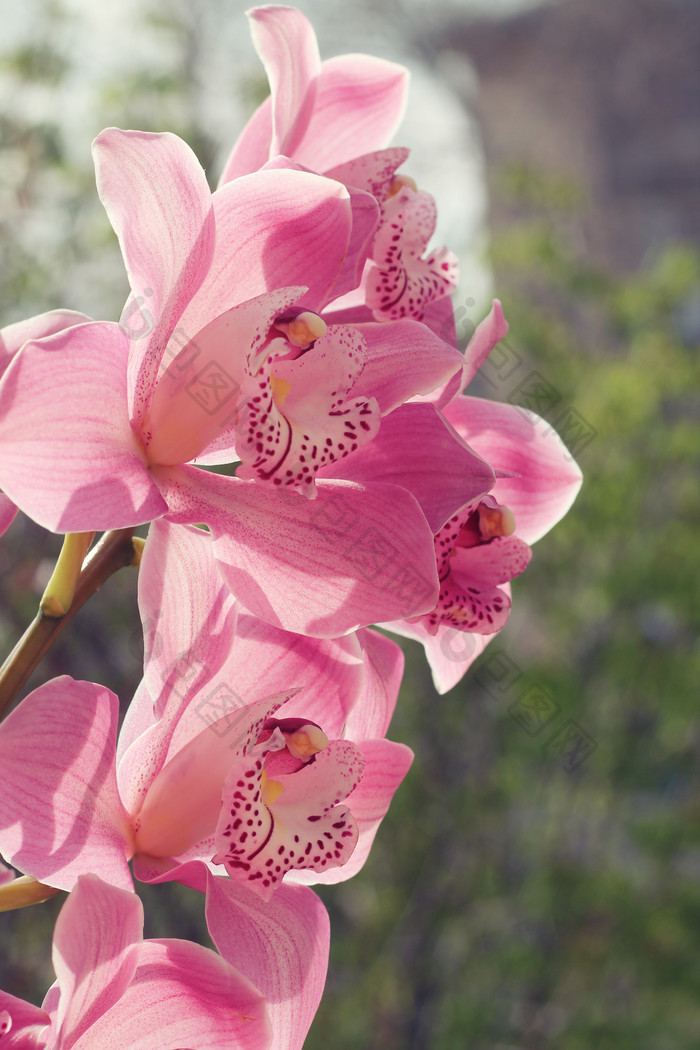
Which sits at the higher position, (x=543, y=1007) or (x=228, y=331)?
(x=228, y=331)

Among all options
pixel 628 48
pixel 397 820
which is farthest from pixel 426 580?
pixel 628 48

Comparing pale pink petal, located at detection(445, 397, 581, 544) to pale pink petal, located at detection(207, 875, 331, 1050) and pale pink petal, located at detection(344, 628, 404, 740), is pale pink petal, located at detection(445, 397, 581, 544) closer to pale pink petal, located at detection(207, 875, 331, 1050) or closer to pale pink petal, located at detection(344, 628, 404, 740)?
pale pink petal, located at detection(344, 628, 404, 740)

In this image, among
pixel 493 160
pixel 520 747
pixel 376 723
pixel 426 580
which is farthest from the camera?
pixel 493 160

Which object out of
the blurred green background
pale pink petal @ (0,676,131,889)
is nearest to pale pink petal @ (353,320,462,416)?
pale pink petal @ (0,676,131,889)

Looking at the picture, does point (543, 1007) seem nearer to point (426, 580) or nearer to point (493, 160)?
point (426, 580)
